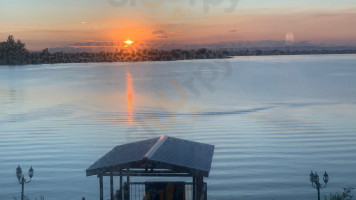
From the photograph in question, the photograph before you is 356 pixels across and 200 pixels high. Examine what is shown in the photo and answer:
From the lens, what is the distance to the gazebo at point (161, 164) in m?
6.36

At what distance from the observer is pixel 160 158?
21.0 ft

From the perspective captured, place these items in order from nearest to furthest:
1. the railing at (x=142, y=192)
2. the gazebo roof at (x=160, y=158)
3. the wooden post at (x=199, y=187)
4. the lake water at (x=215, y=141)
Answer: the gazebo roof at (x=160, y=158) → the wooden post at (x=199, y=187) → the railing at (x=142, y=192) → the lake water at (x=215, y=141)

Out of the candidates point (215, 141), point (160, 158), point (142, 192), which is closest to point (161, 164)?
point (160, 158)

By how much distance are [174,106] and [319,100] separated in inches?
445

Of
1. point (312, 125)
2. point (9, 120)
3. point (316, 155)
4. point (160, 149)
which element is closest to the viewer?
point (160, 149)

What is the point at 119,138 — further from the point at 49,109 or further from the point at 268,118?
the point at 49,109

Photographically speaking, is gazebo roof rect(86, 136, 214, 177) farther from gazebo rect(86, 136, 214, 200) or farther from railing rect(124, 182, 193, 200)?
railing rect(124, 182, 193, 200)

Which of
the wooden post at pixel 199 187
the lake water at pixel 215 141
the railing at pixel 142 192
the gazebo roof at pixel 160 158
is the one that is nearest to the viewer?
the gazebo roof at pixel 160 158

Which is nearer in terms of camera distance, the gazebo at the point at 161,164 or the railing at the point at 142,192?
the gazebo at the point at 161,164

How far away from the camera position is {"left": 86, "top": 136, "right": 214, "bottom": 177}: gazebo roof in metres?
6.33

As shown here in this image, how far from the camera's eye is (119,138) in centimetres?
1955

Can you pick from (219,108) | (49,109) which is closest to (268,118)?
(219,108)

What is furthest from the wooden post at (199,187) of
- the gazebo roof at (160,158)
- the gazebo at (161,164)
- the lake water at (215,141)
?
the lake water at (215,141)

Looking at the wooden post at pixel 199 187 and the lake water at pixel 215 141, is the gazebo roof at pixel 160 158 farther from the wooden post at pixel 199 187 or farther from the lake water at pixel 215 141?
the lake water at pixel 215 141
